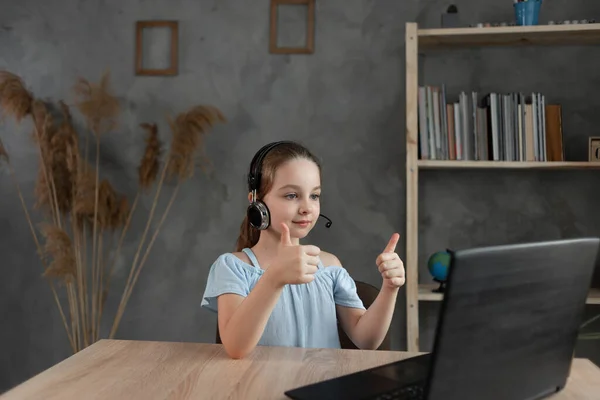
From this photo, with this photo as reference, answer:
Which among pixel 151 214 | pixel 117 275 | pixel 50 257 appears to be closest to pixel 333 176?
pixel 151 214

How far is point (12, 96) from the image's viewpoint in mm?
2701

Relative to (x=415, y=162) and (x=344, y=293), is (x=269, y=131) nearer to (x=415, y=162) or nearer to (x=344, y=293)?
(x=415, y=162)

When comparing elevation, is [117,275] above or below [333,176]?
below

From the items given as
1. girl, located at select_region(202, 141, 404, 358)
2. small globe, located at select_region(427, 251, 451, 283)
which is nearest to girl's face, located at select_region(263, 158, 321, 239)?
girl, located at select_region(202, 141, 404, 358)

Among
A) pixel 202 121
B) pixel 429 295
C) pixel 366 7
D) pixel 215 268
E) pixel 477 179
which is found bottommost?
pixel 429 295

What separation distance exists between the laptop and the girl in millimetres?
443

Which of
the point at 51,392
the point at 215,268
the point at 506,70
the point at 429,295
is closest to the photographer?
the point at 51,392

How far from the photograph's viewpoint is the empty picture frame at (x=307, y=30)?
287 centimetres

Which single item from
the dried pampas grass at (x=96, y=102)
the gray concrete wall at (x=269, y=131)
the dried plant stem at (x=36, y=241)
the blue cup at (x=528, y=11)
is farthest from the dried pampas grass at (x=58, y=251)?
the blue cup at (x=528, y=11)

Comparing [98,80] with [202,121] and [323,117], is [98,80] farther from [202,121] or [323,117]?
[323,117]

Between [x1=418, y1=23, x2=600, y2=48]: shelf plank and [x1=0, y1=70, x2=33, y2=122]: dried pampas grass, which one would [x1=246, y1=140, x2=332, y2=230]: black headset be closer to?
[x1=418, y1=23, x2=600, y2=48]: shelf plank

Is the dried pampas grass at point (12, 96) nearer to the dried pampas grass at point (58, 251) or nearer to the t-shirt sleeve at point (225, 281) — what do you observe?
the dried pampas grass at point (58, 251)

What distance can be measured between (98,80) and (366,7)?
4.39 feet

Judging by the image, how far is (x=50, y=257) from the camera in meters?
3.02
